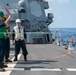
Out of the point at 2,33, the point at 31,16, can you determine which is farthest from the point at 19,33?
the point at 31,16

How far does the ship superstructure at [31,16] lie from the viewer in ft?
138

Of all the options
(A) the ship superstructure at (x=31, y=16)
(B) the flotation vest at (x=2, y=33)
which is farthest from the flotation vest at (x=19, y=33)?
(A) the ship superstructure at (x=31, y=16)

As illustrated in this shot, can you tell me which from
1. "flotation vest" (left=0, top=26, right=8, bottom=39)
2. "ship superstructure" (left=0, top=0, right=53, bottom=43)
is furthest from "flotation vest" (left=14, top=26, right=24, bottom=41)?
"ship superstructure" (left=0, top=0, right=53, bottom=43)

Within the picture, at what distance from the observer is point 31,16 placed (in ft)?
147

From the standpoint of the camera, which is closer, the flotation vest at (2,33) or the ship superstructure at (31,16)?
the flotation vest at (2,33)

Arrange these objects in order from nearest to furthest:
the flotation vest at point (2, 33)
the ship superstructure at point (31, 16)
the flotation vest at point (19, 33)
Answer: the flotation vest at point (2, 33)
the flotation vest at point (19, 33)
the ship superstructure at point (31, 16)

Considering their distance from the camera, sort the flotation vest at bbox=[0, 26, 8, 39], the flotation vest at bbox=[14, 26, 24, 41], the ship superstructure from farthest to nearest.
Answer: the ship superstructure, the flotation vest at bbox=[14, 26, 24, 41], the flotation vest at bbox=[0, 26, 8, 39]

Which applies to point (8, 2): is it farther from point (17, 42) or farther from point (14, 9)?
point (17, 42)

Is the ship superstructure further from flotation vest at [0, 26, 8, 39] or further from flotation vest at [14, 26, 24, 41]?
flotation vest at [0, 26, 8, 39]

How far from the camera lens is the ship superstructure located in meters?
42.2

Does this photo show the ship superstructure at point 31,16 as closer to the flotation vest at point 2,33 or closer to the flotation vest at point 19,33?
the flotation vest at point 19,33

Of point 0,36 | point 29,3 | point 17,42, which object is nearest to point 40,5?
point 29,3

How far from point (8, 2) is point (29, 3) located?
3.86 metres

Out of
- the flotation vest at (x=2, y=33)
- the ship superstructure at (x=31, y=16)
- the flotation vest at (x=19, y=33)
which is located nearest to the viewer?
the flotation vest at (x=2, y=33)
